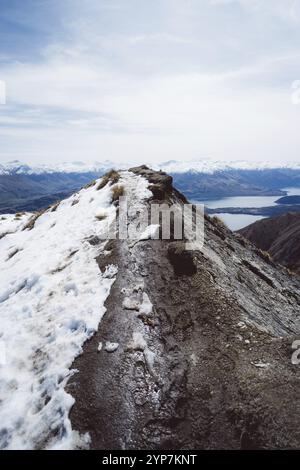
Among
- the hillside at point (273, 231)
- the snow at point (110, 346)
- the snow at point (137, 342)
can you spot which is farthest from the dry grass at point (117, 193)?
the hillside at point (273, 231)

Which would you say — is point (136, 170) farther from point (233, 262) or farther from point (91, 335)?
point (91, 335)

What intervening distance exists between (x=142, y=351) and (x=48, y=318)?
14.0 feet

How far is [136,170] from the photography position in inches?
1169

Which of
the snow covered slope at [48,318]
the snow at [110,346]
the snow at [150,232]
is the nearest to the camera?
the snow covered slope at [48,318]

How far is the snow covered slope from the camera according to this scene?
30.7 ft

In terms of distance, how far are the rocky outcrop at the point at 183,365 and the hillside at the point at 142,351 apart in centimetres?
3

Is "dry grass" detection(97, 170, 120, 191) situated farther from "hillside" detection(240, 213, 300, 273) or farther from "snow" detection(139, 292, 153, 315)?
"hillside" detection(240, 213, 300, 273)

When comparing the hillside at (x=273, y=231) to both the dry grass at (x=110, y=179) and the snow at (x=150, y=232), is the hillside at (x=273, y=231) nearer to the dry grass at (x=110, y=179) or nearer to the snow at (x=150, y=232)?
the dry grass at (x=110, y=179)

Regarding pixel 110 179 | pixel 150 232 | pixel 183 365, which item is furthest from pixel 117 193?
pixel 183 365

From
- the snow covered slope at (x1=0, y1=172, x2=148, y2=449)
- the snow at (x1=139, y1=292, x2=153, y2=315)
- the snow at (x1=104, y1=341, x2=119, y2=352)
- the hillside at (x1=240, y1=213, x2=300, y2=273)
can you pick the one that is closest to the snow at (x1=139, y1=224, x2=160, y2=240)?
the snow covered slope at (x1=0, y1=172, x2=148, y2=449)

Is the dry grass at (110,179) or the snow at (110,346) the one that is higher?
the dry grass at (110,179)

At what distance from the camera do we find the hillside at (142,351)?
Answer: 347 inches

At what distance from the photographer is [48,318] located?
43.2ft

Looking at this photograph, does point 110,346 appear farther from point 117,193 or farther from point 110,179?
point 110,179
